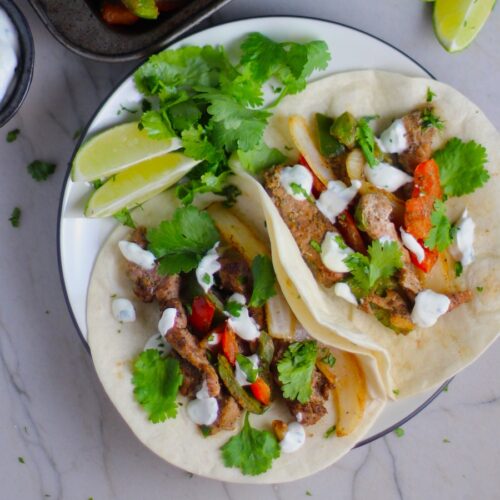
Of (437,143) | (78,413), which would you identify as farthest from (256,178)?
(78,413)

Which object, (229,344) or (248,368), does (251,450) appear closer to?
(248,368)

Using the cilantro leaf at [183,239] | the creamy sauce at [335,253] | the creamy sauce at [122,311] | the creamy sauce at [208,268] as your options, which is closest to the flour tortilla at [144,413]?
the creamy sauce at [122,311]

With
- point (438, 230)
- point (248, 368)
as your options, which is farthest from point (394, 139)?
point (248, 368)

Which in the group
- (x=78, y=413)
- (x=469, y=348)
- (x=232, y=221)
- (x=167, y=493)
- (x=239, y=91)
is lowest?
(x=167, y=493)

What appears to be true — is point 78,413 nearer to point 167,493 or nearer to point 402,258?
point 167,493

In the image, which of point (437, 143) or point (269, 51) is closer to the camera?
point (269, 51)

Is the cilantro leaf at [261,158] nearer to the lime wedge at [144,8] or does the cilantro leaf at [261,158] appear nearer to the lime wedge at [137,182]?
the lime wedge at [137,182]

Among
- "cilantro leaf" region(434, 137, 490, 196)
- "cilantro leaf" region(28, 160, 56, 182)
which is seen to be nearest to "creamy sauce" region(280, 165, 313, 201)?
"cilantro leaf" region(434, 137, 490, 196)
